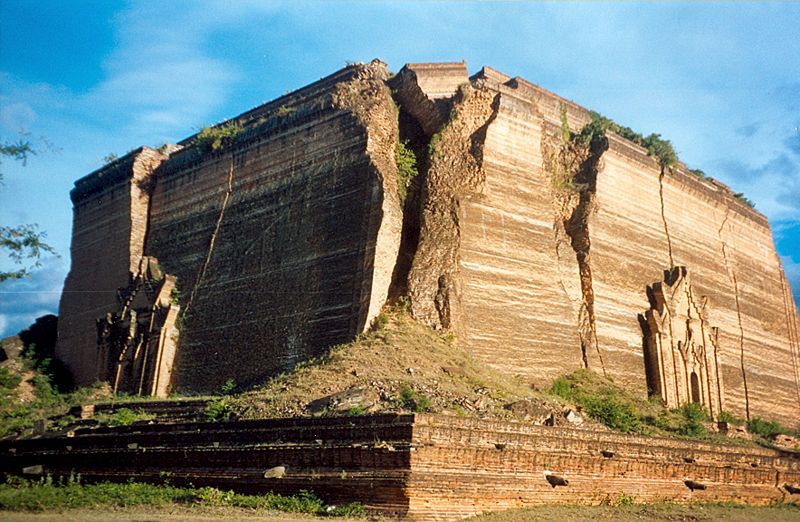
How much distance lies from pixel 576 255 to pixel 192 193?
36.5ft

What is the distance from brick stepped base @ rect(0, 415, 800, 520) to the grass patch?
0.22 meters

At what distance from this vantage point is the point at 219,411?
15.3 metres

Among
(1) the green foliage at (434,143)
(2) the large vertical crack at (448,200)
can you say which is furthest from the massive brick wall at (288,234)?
(1) the green foliage at (434,143)

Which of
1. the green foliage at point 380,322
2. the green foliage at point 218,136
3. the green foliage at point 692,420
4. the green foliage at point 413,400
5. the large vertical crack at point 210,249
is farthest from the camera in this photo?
the green foliage at point 218,136

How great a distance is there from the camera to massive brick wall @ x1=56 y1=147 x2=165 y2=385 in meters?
26.3

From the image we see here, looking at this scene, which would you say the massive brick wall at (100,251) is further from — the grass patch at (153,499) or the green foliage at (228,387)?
the grass patch at (153,499)

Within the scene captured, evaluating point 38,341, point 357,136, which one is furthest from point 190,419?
point 38,341

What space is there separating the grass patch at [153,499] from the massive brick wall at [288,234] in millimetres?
5825

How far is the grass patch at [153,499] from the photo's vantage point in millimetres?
11602

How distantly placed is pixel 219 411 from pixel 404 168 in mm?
7634

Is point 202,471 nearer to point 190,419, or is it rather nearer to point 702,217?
point 190,419

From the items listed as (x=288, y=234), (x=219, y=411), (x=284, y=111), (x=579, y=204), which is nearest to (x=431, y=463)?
(x=219, y=411)

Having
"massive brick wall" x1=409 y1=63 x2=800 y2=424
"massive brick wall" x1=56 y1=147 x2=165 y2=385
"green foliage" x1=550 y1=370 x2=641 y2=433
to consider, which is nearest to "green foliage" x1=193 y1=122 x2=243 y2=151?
"massive brick wall" x1=56 y1=147 x2=165 y2=385

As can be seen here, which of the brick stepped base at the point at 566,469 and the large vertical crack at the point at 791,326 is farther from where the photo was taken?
the large vertical crack at the point at 791,326
